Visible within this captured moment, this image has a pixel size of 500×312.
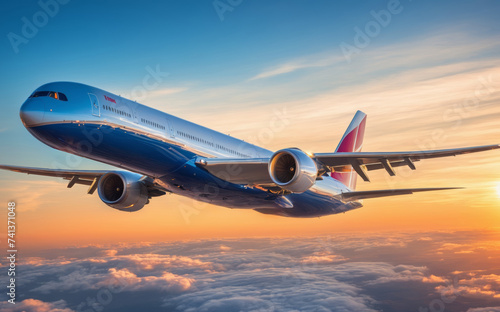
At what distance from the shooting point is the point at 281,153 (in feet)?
81.8

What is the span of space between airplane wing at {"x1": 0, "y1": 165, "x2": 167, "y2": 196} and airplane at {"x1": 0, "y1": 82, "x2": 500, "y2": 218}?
7 centimetres

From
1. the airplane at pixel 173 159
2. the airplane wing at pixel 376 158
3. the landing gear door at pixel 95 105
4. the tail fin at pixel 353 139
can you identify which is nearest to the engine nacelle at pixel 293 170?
the airplane at pixel 173 159

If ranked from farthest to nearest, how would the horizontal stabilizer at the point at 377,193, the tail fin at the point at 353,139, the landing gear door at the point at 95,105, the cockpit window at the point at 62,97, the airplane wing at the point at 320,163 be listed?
1. the tail fin at the point at 353,139
2. the horizontal stabilizer at the point at 377,193
3. the airplane wing at the point at 320,163
4. the landing gear door at the point at 95,105
5. the cockpit window at the point at 62,97

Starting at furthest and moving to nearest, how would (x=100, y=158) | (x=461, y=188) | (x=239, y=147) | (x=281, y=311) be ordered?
1. (x=281, y=311)
2. (x=239, y=147)
3. (x=461, y=188)
4. (x=100, y=158)

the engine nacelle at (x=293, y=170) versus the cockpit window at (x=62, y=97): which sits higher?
the cockpit window at (x=62, y=97)

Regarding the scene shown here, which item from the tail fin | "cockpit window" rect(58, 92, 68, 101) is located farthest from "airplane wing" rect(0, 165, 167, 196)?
the tail fin

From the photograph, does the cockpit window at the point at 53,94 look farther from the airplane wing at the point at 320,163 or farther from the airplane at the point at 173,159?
the airplane wing at the point at 320,163

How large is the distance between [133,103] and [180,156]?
3.69 metres

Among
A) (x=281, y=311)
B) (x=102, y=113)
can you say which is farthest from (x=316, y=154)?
(x=281, y=311)

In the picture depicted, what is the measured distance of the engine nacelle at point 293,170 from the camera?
2402cm

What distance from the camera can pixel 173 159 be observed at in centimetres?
2506

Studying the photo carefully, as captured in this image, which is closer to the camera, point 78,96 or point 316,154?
point 78,96

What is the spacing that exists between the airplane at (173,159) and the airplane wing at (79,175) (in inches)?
2.7

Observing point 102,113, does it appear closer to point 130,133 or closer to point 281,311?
point 130,133
